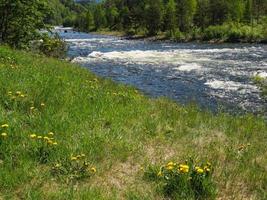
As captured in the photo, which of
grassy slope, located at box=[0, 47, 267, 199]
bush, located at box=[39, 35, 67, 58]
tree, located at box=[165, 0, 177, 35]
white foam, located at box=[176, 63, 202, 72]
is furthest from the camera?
tree, located at box=[165, 0, 177, 35]

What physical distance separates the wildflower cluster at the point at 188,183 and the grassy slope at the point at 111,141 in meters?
0.20

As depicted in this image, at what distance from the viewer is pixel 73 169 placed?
6.38m

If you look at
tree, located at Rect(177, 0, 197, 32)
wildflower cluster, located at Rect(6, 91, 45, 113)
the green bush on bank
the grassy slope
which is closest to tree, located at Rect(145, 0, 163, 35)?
tree, located at Rect(177, 0, 197, 32)

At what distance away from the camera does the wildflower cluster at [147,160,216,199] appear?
5910 mm

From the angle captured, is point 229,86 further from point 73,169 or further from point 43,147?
point 73,169

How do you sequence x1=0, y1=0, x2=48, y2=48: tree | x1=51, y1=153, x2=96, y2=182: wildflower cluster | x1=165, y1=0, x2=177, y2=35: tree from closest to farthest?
x1=51, y1=153, x2=96, y2=182: wildflower cluster, x1=0, y1=0, x2=48, y2=48: tree, x1=165, y1=0, x2=177, y2=35: tree

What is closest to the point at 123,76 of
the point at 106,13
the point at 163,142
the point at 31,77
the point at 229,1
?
the point at 31,77

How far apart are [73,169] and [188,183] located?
165cm

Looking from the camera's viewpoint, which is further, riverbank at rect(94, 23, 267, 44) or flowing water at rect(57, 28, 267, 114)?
riverbank at rect(94, 23, 267, 44)

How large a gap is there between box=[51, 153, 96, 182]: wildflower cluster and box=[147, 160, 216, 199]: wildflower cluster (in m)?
1.06

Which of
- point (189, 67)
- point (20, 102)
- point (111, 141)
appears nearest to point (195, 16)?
point (189, 67)

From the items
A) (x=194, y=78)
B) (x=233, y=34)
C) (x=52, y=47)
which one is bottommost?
(x=194, y=78)

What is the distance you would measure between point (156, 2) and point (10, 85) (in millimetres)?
91933

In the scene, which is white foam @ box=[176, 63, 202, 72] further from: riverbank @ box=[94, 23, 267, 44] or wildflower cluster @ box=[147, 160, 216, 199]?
riverbank @ box=[94, 23, 267, 44]
